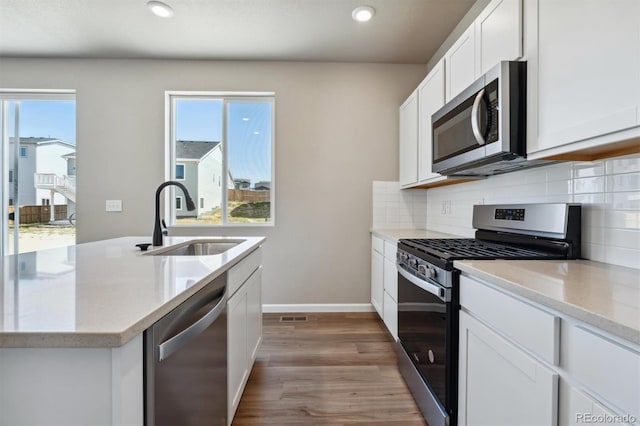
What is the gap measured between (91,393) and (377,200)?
2873 millimetres

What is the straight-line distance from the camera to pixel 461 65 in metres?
1.84

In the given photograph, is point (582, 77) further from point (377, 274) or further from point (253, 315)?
point (377, 274)

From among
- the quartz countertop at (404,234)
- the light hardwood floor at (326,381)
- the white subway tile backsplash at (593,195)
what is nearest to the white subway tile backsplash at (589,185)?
the white subway tile backsplash at (593,195)

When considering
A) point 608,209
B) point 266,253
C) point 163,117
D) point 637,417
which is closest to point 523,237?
point 608,209

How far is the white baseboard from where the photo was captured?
3.17 meters

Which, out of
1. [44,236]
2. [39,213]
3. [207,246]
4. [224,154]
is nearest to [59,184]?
[39,213]

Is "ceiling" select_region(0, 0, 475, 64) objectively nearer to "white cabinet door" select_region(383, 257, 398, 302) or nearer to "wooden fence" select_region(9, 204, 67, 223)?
"wooden fence" select_region(9, 204, 67, 223)

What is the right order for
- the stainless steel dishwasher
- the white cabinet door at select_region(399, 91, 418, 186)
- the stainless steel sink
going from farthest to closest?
the white cabinet door at select_region(399, 91, 418, 186), the stainless steel sink, the stainless steel dishwasher

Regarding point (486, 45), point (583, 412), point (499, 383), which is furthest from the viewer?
point (486, 45)

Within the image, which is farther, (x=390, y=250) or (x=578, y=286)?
(x=390, y=250)

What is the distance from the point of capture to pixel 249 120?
3268 millimetres

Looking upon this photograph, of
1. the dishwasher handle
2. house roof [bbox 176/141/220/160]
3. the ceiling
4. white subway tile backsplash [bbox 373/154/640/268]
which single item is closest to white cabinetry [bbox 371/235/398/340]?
white subway tile backsplash [bbox 373/154/640/268]

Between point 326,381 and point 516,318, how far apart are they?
139cm

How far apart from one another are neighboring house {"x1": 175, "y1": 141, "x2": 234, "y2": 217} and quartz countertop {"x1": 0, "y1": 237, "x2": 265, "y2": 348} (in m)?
1.92
